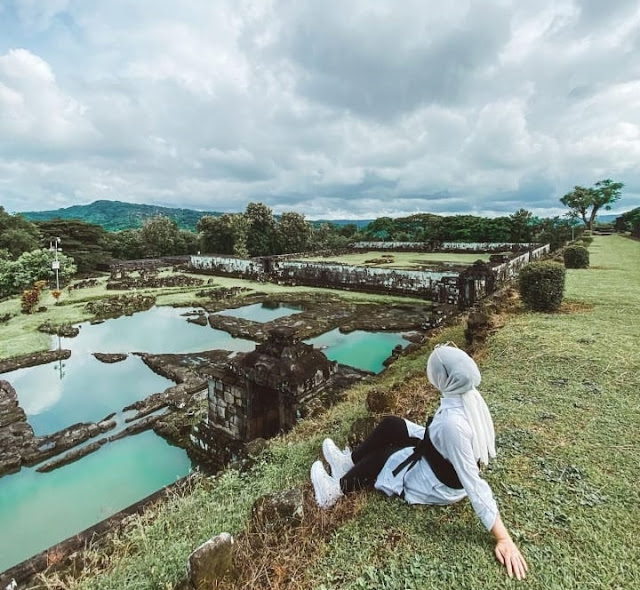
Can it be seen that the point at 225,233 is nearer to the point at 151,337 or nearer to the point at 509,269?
the point at 151,337

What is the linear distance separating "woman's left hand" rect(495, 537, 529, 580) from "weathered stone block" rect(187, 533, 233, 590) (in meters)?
1.47

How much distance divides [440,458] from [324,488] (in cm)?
88

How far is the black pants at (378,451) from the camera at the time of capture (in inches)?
101

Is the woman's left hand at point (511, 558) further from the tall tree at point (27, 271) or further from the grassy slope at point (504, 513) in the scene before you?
the tall tree at point (27, 271)

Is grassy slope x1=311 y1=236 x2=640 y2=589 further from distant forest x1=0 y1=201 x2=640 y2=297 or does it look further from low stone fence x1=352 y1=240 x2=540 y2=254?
low stone fence x1=352 y1=240 x2=540 y2=254

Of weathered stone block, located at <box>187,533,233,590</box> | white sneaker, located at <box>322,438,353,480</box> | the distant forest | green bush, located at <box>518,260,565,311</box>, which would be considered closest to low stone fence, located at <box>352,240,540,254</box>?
the distant forest

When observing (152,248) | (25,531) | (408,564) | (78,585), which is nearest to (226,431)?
(25,531)

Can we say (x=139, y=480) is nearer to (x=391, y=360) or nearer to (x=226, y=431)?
(x=226, y=431)

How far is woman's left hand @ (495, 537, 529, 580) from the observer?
191 cm

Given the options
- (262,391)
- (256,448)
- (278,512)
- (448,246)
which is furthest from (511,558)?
(448,246)

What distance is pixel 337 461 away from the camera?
9.24ft

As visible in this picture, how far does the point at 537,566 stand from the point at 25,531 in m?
5.13

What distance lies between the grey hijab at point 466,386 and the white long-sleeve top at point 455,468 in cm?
5

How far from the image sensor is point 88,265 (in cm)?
2845
